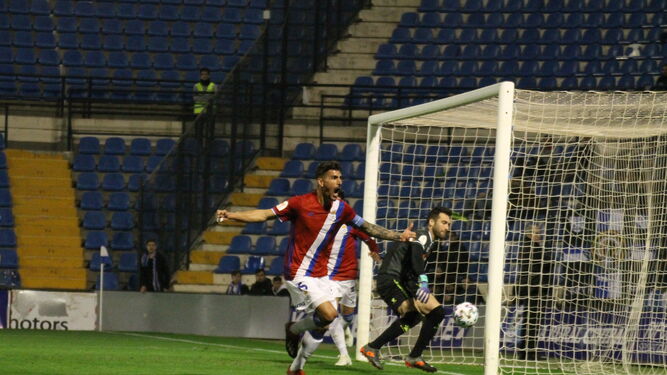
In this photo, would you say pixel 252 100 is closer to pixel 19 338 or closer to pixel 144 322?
pixel 144 322

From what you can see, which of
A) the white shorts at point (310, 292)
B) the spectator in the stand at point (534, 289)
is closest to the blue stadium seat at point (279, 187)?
the spectator in the stand at point (534, 289)

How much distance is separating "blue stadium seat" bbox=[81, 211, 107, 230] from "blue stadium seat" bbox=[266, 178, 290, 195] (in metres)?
3.06

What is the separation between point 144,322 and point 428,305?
28.5 feet

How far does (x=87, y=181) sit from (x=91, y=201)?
0.56 m

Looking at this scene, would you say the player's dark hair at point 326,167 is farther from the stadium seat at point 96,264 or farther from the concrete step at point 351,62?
the concrete step at point 351,62

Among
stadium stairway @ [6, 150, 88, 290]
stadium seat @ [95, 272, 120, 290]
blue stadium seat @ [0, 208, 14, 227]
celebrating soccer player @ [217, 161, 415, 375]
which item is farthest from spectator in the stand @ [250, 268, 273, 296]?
celebrating soccer player @ [217, 161, 415, 375]

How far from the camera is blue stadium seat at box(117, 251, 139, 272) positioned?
2230cm

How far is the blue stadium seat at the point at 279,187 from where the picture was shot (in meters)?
23.2

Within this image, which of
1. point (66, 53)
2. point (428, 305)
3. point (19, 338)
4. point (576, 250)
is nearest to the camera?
point (428, 305)

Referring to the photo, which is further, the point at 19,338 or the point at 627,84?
the point at 627,84

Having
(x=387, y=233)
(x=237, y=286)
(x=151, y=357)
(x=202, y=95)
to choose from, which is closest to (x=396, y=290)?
(x=387, y=233)

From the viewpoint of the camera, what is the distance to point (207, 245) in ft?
74.6

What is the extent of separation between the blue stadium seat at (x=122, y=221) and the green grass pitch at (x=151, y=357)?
188 inches

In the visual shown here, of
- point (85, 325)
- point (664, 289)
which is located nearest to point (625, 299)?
point (664, 289)
